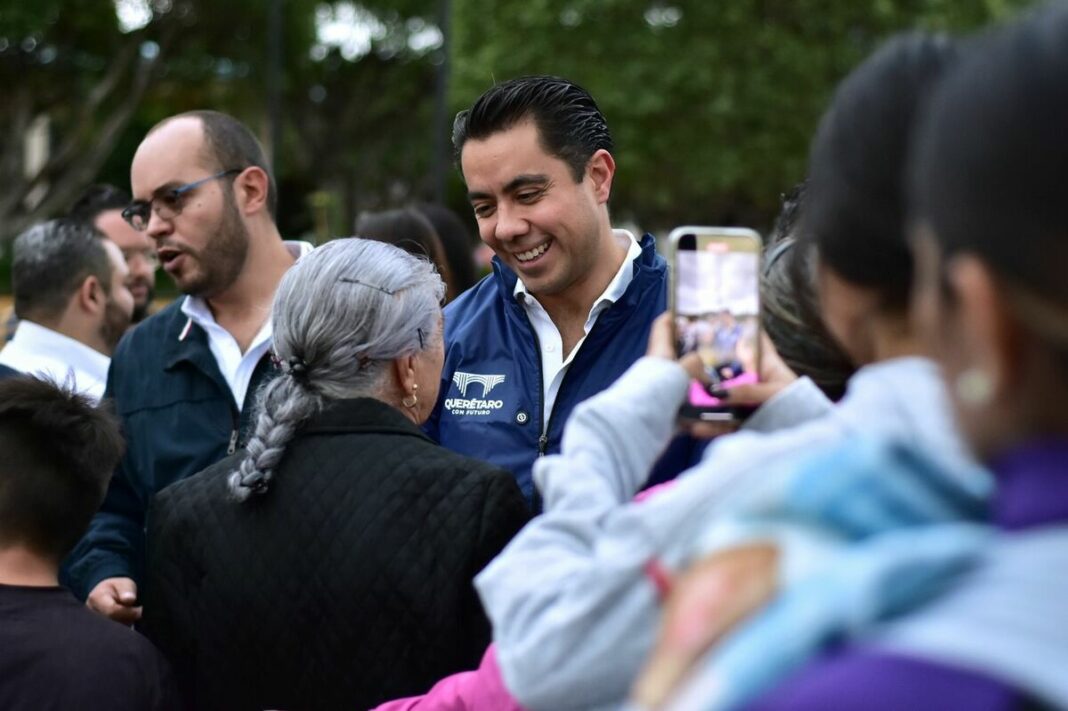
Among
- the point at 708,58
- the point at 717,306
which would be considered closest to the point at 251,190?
the point at 717,306

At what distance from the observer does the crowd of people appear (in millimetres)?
1139

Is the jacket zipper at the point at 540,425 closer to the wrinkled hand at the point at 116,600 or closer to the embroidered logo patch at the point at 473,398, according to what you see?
the embroidered logo patch at the point at 473,398

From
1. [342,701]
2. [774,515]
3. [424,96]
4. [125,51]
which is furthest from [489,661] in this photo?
[424,96]

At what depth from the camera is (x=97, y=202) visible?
691cm

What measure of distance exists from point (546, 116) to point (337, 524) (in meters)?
1.55

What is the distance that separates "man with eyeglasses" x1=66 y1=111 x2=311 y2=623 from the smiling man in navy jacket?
0.69 metres

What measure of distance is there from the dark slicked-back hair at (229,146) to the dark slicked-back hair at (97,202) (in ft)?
6.48

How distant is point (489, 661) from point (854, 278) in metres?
1.09

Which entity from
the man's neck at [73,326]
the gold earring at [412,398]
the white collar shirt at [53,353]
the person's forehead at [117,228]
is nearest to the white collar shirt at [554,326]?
the gold earring at [412,398]

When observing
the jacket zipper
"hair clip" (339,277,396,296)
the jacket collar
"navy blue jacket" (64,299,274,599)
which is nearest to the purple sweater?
the jacket collar

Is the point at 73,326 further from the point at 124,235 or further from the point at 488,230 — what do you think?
the point at 488,230

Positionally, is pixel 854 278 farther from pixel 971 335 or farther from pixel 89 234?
pixel 89 234

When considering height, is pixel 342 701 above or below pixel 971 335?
below

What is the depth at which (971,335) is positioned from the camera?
1169 mm
